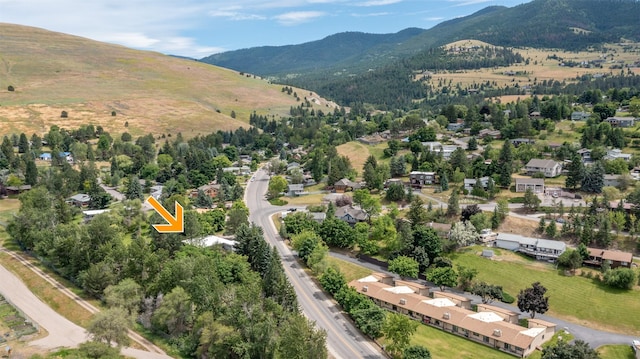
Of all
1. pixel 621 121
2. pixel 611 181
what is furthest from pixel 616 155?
pixel 621 121

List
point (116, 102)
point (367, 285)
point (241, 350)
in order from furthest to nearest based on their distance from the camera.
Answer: point (116, 102)
point (367, 285)
point (241, 350)

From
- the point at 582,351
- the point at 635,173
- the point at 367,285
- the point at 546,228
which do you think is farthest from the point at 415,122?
the point at 582,351

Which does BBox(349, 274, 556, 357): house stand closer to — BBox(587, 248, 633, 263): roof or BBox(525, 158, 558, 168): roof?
BBox(587, 248, 633, 263): roof

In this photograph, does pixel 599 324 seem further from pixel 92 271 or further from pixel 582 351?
pixel 92 271

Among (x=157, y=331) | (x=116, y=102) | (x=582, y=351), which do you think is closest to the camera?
(x=582, y=351)

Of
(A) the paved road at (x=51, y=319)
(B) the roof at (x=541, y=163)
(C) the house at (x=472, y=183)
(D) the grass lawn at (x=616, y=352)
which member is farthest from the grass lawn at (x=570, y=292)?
(A) the paved road at (x=51, y=319)

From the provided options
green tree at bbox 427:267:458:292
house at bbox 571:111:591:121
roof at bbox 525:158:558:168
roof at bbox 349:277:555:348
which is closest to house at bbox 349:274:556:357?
A: roof at bbox 349:277:555:348
